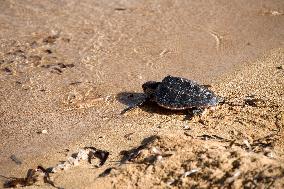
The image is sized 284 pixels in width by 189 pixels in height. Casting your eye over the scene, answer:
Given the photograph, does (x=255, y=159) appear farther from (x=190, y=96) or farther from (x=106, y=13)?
(x=106, y=13)

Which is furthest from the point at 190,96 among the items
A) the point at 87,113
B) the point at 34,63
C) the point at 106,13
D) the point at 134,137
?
the point at 106,13

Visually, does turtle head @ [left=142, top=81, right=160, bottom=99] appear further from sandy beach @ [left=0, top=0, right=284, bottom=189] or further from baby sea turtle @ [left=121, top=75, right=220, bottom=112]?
sandy beach @ [left=0, top=0, right=284, bottom=189]

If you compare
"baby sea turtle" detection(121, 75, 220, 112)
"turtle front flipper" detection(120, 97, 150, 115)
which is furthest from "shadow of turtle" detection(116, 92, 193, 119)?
"baby sea turtle" detection(121, 75, 220, 112)

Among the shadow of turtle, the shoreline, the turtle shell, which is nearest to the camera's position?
the shoreline

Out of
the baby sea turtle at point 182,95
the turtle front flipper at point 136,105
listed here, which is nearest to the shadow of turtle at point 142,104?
Answer: the turtle front flipper at point 136,105

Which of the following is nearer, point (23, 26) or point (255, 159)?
point (255, 159)

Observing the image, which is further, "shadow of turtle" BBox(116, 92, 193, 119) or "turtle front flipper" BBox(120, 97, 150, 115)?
"turtle front flipper" BBox(120, 97, 150, 115)

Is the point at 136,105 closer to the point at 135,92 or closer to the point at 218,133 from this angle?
the point at 135,92
